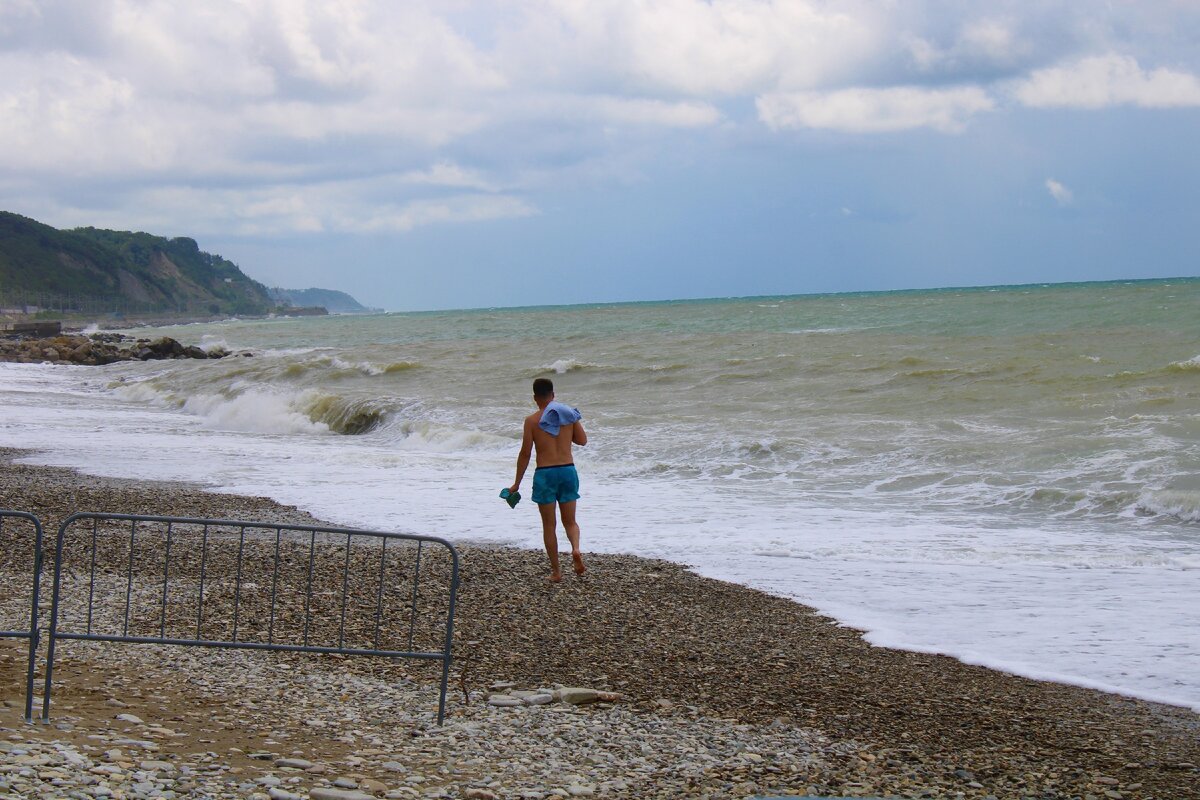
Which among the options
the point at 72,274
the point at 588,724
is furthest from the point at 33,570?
the point at 72,274

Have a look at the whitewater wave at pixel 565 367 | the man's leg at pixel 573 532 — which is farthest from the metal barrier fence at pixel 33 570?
the whitewater wave at pixel 565 367

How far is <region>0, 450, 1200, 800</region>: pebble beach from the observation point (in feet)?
15.4

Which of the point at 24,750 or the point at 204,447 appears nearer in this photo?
the point at 24,750

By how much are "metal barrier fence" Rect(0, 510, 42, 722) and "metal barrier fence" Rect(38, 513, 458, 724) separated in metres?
0.09

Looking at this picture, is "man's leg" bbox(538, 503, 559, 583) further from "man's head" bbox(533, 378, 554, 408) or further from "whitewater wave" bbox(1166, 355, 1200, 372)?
"whitewater wave" bbox(1166, 355, 1200, 372)

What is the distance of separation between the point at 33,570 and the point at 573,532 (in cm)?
424

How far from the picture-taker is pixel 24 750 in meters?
4.51

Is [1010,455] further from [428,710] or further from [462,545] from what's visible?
[428,710]

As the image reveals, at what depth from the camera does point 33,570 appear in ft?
28.1

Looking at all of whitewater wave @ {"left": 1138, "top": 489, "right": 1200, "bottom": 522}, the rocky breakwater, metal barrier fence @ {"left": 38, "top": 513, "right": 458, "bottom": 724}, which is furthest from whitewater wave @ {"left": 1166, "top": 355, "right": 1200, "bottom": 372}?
the rocky breakwater

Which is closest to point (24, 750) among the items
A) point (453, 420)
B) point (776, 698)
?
point (776, 698)

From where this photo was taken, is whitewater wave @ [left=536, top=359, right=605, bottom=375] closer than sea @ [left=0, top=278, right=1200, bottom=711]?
No

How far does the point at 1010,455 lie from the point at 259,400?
59.9 feet

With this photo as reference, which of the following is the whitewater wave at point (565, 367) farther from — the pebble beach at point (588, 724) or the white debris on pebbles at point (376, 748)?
the white debris on pebbles at point (376, 748)
